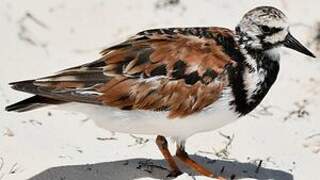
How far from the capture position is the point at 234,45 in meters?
5.54

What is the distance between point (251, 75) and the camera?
541 cm

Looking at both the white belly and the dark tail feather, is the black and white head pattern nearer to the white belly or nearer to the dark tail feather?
the white belly

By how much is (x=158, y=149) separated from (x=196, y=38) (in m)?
1.15

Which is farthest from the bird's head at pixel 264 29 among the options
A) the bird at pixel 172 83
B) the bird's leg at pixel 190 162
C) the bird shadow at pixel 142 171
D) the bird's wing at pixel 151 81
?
the bird shadow at pixel 142 171

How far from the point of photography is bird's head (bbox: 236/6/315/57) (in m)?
5.45

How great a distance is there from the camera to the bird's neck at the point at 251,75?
5359mm

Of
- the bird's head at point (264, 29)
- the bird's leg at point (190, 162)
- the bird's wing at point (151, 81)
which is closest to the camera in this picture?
the bird's wing at point (151, 81)

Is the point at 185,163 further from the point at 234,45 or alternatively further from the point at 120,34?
the point at 120,34

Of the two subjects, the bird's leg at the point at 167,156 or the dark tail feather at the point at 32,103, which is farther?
the bird's leg at the point at 167,156

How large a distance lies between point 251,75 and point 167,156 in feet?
2.93

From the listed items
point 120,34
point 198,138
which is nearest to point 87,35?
point 120,34

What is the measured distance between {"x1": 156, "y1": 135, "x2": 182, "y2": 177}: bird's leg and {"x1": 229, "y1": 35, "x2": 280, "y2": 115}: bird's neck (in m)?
0.68

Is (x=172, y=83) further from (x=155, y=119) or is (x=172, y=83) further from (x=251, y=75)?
(x=251, y=75)

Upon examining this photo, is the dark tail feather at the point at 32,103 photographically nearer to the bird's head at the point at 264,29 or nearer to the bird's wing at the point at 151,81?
the bird's wing at the point at 151,81
